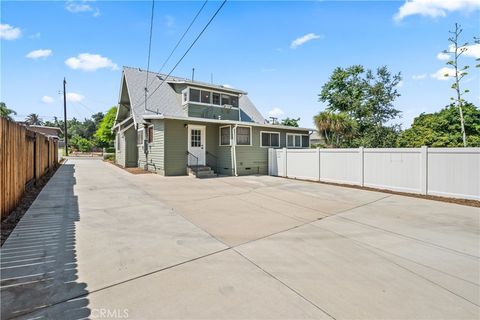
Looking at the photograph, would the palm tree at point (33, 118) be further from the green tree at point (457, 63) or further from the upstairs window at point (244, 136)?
the green tree at point (457, 63)

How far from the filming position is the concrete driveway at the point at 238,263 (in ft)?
7.48

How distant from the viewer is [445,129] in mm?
20891

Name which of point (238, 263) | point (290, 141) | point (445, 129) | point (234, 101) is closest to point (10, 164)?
point (238, 263)

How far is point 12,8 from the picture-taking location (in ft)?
23.9

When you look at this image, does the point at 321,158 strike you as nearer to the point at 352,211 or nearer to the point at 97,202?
the point at 352,211

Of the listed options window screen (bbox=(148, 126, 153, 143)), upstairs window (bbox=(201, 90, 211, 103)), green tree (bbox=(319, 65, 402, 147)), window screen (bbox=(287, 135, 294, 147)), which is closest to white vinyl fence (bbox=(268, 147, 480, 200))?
window screen (bbox=(287, 135, 294, 147))

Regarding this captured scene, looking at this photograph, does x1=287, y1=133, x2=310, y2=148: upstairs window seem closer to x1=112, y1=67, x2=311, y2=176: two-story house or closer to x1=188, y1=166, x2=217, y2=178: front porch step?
x1=112, y1=67, x2=311, y2=176: two-story house

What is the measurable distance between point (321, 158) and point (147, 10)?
9.37m

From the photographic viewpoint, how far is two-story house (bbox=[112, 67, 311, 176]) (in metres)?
12.9

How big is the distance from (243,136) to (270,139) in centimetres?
232

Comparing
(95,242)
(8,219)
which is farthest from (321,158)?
(8,219)

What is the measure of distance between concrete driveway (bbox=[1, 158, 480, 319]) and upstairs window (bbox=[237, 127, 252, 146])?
27.0 feet

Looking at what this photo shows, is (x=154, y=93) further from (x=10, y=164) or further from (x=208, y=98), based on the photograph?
(x=10, y=164)

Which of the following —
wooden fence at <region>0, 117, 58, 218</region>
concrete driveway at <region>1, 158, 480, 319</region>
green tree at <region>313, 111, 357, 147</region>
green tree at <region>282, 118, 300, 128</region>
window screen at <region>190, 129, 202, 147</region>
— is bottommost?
concrete driveway at <region>1, 158, 480, 319</region>
